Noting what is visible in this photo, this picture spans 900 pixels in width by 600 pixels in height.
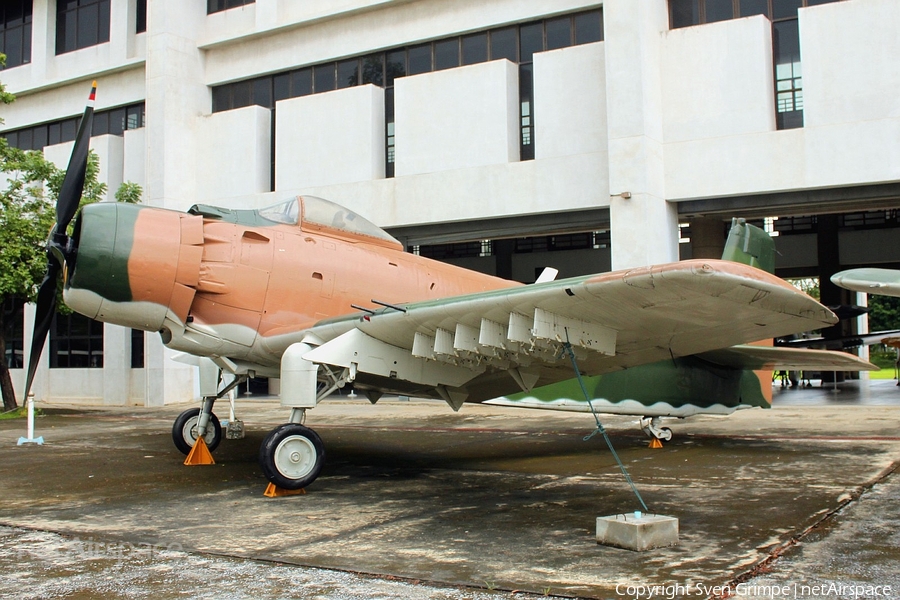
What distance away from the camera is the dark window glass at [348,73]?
65.2 ft

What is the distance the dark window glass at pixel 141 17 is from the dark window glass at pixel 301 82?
616cm

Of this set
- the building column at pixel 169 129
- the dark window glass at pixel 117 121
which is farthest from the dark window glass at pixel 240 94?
the dark window glass at pixel 117 121

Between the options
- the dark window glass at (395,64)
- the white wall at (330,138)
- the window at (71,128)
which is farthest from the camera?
the window at (71,128)

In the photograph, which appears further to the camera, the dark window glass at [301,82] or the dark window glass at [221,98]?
the dark window glass at [221,98]

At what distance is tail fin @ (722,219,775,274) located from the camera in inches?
372

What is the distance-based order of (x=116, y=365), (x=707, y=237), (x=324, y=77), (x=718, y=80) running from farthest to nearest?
(x=116, y=365)
(x=324, y=77)
(x=707, y=237)
(x=718, y=80)

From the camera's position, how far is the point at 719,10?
15766 mm

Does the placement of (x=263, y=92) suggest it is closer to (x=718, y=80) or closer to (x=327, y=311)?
(x=718, y=80)

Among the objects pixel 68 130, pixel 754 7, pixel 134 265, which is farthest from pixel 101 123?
pixel 134 265

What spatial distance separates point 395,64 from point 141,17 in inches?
381

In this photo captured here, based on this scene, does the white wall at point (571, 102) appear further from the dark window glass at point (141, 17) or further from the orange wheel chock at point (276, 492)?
the dark window glass at point (141, 17)

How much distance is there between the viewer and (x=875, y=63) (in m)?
13.9

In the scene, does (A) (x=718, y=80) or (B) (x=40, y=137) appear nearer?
(A) (x=718, y=80)

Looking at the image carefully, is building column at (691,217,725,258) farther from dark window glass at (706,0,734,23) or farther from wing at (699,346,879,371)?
wing at (699,346,879,371)
